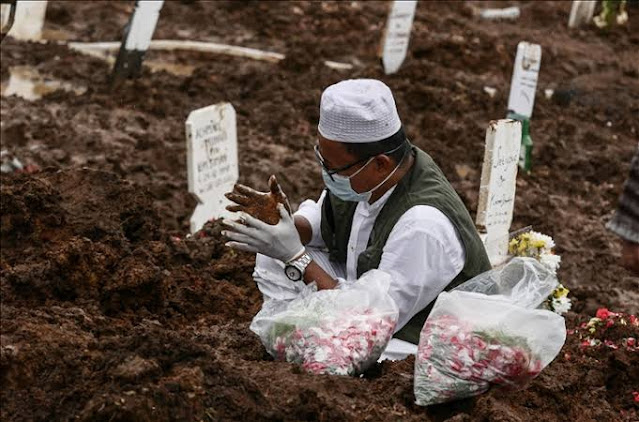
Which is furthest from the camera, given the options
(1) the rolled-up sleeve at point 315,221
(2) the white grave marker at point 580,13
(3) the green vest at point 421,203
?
(2) the white grave marker at point 580,13

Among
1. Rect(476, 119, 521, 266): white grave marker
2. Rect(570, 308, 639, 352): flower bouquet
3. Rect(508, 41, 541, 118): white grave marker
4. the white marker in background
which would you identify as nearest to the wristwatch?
Rect(570, 308, 639, 352): flower bouquet

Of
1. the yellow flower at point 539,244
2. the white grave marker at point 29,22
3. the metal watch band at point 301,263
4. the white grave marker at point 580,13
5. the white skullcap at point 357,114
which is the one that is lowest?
the white grave marker at point 580,13

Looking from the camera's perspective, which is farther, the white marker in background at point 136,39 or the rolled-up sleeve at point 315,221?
the white marker in background at point 136,39

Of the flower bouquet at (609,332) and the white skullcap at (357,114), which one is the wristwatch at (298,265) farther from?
the flower bouquet at (609,332)

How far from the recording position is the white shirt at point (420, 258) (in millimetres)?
4031

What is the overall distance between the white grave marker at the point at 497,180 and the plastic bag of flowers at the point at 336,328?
1.73m

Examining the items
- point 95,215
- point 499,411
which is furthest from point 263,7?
point 499,411

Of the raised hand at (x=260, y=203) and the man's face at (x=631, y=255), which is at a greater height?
the man's face at (x=631, y=255)

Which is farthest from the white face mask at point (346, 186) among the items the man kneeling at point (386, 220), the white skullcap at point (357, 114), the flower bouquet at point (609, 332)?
the flower bouquet at point (609, 332)

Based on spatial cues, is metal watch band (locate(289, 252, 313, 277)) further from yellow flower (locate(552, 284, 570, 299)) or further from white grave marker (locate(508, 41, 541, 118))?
white grave marker (locate(508, 41, 541, 118))

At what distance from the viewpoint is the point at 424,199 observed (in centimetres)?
416

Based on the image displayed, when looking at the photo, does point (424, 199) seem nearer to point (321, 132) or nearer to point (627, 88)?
point (321, 132)

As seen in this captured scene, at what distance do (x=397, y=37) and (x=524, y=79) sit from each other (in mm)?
2163

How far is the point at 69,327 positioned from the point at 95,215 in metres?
1.44
